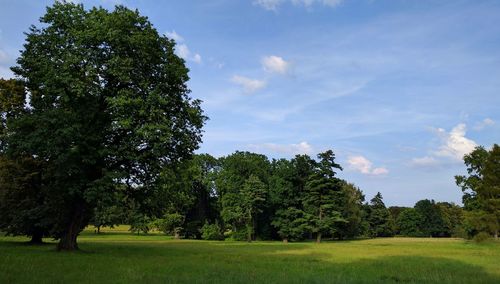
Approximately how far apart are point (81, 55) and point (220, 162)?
79.1m

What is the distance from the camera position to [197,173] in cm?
10725

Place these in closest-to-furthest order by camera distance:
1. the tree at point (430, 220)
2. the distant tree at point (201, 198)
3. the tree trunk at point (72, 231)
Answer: the tree trunk at point (72, 231) < the distant tree at point (201, 198) < the tree at point (430, 220)

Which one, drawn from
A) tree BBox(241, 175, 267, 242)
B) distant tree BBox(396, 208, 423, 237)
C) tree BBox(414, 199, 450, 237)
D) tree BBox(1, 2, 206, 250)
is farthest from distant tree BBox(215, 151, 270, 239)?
tree BBox(414, 199, 450, 237)

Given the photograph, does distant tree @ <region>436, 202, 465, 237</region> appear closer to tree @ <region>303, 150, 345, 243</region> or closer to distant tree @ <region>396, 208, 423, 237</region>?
distant tree @ <region>396, 208, 423, 237</region>

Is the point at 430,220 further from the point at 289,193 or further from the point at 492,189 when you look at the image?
the point at 492,189

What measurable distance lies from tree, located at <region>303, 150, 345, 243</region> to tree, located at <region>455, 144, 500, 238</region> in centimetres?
2394

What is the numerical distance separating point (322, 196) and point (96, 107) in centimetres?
6183

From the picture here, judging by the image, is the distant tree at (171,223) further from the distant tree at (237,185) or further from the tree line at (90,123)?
the tree line at (90,123)

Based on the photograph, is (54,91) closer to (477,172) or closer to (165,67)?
(165,67)

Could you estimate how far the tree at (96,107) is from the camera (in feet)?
107

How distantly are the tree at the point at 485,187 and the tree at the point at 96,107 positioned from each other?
186ft

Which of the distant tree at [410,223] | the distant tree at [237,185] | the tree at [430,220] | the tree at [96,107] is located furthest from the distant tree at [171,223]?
the tree at [430,220]

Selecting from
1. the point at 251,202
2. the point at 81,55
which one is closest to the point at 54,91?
the point at 81,55

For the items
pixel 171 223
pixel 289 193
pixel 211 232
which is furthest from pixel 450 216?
pixel 171 223
